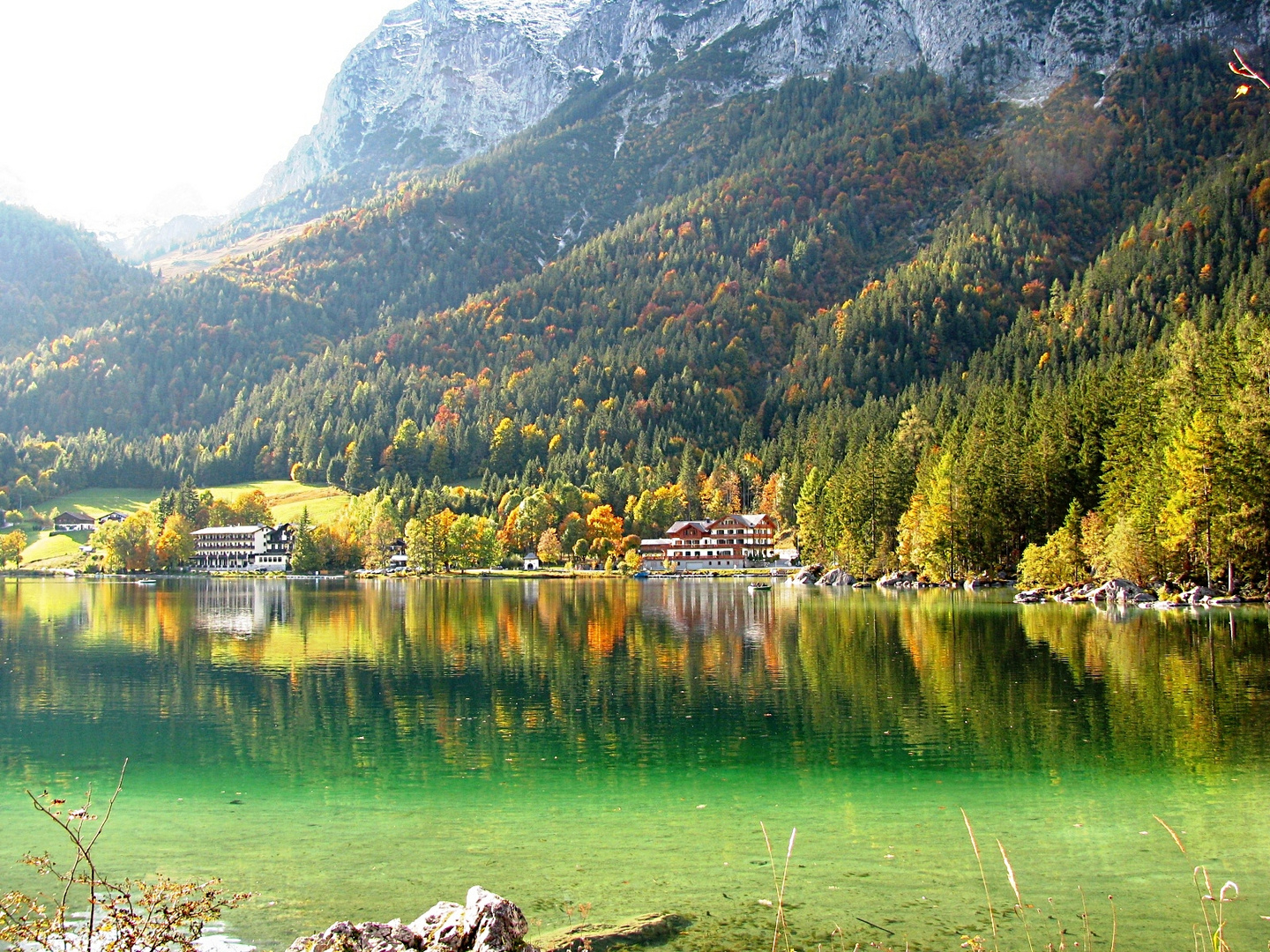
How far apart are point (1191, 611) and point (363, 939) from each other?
203ft

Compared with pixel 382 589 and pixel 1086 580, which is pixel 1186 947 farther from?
pixel 382 589

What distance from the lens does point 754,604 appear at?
8706 cm

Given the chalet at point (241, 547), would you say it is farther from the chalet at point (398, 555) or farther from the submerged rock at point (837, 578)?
the submerged rock at point (837, 578)

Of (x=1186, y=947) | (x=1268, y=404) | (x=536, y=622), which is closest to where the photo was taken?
(x=1186, y=947)

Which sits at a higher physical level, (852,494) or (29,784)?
(852,494)

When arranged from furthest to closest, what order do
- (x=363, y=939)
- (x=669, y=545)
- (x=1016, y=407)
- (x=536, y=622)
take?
(x=669, y=545) → (x=1016, y=407) → (x=536, y=622) → (x=363, y=939)

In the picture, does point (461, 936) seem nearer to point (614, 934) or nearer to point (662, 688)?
point (614, 934)

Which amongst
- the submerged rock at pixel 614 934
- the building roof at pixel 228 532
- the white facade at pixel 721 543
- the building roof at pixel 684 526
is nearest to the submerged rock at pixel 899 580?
the white facade at pixel 721 543

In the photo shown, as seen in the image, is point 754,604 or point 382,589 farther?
point 382,589

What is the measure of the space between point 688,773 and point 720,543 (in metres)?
153

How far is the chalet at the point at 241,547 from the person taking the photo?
190875 millimetres

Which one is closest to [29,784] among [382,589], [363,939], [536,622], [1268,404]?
[363,939]

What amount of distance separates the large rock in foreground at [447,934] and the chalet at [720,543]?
160577 millimetres

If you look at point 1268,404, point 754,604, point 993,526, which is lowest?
point 754,604
